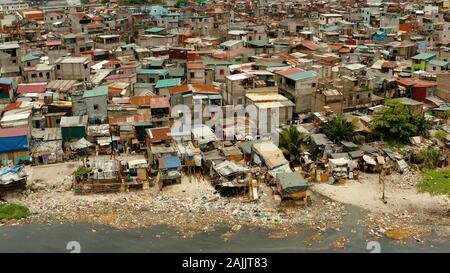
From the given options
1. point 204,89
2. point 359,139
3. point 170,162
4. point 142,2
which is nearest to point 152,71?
point 204,89

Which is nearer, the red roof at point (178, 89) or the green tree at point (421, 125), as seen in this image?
the green tree at point (421, 125)

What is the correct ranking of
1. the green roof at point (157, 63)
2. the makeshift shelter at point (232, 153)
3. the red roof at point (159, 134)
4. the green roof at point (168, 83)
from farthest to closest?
1. the green roof at point (157, 63)
2. the green roof at point (168, 83)
3. the red roof at point (159, 134)
4. the makeshift shelter at point (232, 153)

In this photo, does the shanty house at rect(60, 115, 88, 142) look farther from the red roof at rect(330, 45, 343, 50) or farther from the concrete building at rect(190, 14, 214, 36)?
the concrete building at rect(190, 14, 214, 36)

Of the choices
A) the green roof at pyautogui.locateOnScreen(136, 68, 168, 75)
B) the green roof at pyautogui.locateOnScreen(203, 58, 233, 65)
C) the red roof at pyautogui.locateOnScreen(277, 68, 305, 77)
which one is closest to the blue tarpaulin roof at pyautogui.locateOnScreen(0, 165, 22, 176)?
the green roof at pyautogui.locateOnScreen(136, 68, 168, 75)

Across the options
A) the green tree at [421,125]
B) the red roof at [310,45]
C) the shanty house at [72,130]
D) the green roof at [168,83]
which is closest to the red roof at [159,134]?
the shanty house at [72,130]

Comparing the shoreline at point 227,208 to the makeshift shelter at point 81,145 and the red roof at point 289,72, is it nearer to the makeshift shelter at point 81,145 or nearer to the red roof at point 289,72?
the makeshift shelter at point 81,145

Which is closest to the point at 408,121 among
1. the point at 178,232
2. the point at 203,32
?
the point at 178,232
